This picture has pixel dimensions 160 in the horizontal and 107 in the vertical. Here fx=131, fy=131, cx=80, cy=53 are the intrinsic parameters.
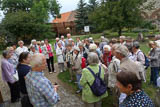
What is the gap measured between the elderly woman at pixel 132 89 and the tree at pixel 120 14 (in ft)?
52.7

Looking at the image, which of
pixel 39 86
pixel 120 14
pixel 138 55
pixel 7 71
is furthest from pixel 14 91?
pixel 120 14

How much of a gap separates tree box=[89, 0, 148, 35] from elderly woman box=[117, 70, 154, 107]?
16.1m

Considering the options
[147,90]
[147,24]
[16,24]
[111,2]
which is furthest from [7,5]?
[147,90]

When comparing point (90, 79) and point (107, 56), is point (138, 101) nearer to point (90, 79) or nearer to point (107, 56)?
point (90, 79)

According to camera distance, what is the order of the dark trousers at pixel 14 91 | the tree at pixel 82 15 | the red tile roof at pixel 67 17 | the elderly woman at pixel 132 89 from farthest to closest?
the red tile roof at pixel 67 17, the tree at pixel 82 15, the dark trousers at pixel 14 91, the elderly woman at pixel 132 89

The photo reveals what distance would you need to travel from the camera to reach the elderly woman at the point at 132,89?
1.48m

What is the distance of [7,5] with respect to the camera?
112ft

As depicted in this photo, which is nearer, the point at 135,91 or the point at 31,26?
the point at 135,91

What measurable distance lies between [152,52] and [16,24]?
20827 mm

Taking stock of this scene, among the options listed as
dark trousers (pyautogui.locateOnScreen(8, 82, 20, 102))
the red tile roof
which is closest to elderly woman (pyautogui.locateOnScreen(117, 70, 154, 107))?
dark trousers (pyautogui.locateOnScreen(8, 82, 20, 102))

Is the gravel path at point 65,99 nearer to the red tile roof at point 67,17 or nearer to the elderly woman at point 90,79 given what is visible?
the elderly woman at point 90,79

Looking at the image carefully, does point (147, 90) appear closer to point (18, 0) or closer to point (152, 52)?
point (152, 52)

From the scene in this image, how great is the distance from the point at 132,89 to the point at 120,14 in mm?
16631

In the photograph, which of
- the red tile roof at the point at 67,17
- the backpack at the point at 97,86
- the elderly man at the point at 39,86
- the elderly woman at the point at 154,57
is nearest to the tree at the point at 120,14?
the elderly woman at the point at 154,57
